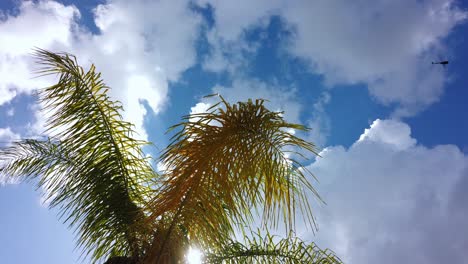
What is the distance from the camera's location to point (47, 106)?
4.93m

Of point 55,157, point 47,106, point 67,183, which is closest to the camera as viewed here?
point 47,106

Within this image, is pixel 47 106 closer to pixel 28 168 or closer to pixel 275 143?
pixel 28 168

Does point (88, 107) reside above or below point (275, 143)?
above

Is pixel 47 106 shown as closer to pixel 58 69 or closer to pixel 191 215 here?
pixel 58 69

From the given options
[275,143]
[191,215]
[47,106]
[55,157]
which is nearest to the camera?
[275,143]

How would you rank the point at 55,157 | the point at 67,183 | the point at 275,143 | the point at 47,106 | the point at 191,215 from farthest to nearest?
the point at 55,157, the point at 67,183, the point at 47,106, the point at 191,215, the point at 275,143

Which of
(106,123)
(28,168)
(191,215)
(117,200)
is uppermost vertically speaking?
(106,123)

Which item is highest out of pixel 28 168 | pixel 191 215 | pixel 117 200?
pixel 28 168

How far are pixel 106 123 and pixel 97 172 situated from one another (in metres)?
0.67

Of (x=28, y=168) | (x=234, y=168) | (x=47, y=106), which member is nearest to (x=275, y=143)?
(x=234, y=168)

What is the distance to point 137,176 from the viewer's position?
5.41 metres

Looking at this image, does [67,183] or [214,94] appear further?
[67,183]

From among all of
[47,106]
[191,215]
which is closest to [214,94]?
[191,215]

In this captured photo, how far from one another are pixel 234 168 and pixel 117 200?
2545mm
